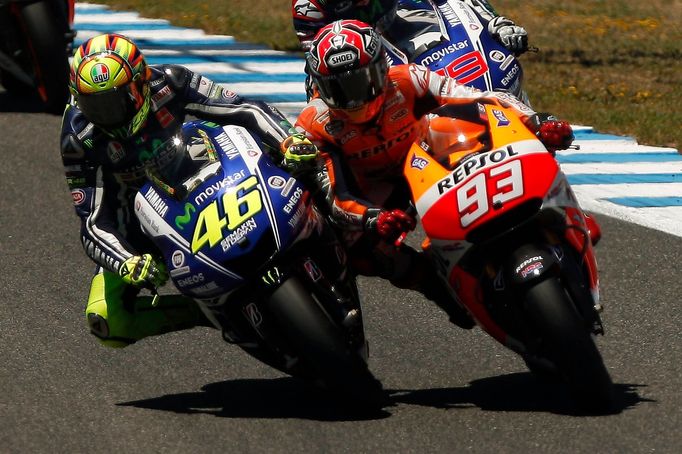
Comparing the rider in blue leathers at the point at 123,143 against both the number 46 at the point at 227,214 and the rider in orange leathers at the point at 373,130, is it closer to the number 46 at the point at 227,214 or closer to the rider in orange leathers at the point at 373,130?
the rider in orange leathers at the point at 373,130

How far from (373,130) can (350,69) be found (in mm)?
388

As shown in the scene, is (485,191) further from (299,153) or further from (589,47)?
(589,47)

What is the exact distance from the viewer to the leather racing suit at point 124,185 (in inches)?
266

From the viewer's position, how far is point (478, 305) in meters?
6.03

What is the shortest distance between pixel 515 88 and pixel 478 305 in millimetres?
2144

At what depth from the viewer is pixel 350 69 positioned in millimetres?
6215

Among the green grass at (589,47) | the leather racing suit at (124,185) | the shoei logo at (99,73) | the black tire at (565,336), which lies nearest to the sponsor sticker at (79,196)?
the leather racing suit at (124,185)

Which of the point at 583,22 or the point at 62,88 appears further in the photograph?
the point at 583,22

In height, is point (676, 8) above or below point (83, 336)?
below

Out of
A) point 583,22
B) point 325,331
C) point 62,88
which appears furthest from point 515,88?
point 583,22

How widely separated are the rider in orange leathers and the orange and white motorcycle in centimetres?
20

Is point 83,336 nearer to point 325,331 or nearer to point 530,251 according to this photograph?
point 325,331

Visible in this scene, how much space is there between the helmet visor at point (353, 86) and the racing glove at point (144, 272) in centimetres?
104

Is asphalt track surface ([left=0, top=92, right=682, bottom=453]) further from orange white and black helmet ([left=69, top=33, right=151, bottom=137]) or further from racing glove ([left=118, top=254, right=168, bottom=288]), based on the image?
orange white and black helmet ([left=69, top=33, right=151, bottom=137])
